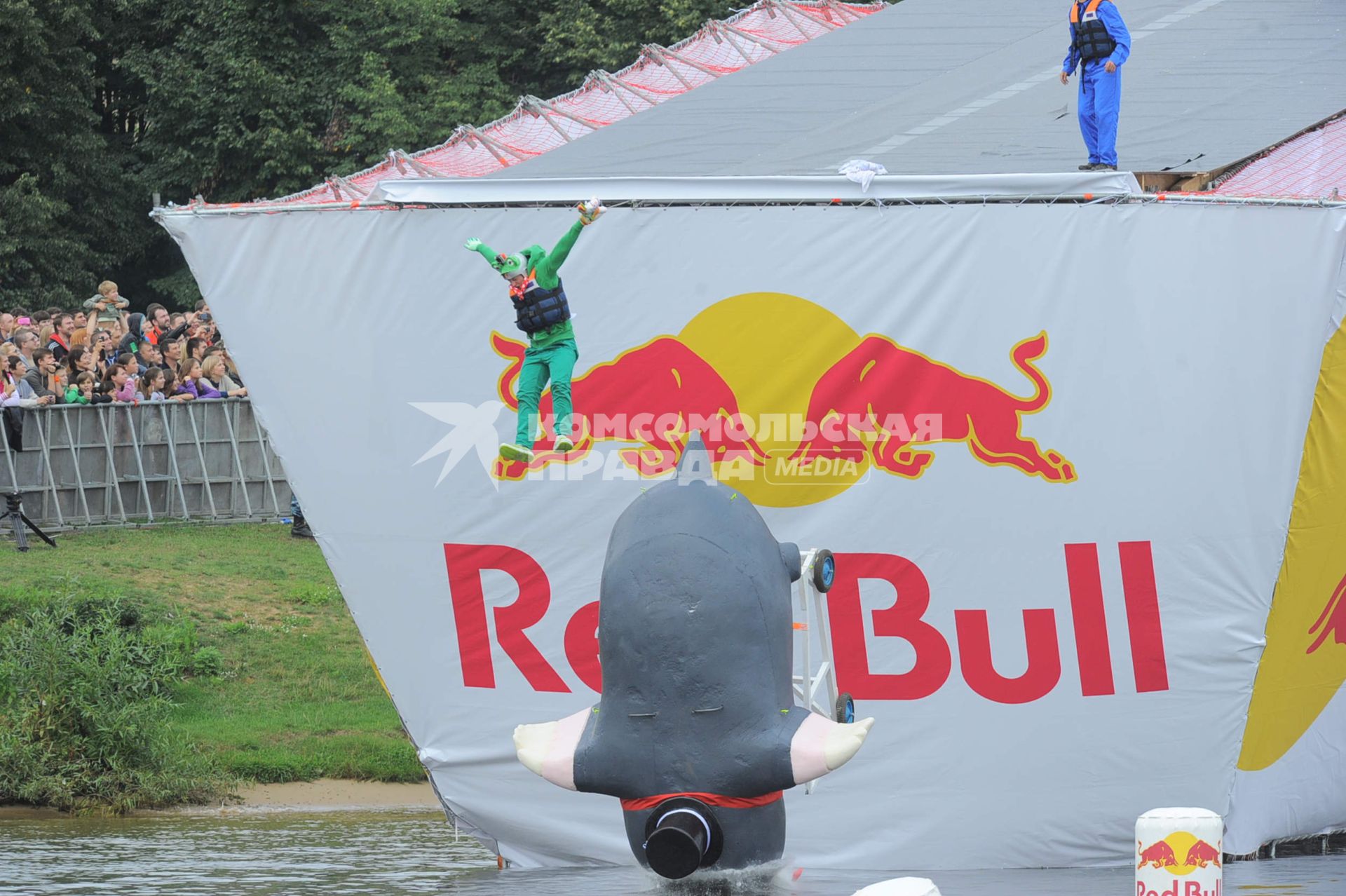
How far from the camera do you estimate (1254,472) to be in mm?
14672

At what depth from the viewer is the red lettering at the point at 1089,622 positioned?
1462cm

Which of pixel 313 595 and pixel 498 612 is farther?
pixel 313 595

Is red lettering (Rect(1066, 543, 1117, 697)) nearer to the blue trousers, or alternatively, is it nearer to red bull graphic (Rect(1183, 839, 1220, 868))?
red bull graphic (Rect(1183, 839, 1220, 868))

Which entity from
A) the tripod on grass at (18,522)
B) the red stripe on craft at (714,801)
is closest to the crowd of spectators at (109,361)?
the tripod on grass at (18,522)

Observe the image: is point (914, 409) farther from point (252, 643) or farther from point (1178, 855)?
point (252, 643)

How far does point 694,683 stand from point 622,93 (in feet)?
72.8

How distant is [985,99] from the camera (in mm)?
21844

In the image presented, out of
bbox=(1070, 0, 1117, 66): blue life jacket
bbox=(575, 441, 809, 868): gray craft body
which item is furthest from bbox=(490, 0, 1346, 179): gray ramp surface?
bbox=(575, 441, 809, 868): gray craft body

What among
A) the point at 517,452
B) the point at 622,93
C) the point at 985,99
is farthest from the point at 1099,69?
the point at 622,93

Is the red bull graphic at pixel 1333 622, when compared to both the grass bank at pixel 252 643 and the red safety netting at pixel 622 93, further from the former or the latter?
the red safety netting at pixel 622 93

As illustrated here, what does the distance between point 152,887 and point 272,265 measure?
5018 mm

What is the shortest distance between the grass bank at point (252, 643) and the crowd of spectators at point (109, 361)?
207 centimetres

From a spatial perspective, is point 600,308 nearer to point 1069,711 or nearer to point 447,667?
point 447,667

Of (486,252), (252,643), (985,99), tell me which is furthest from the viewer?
(252,643)
